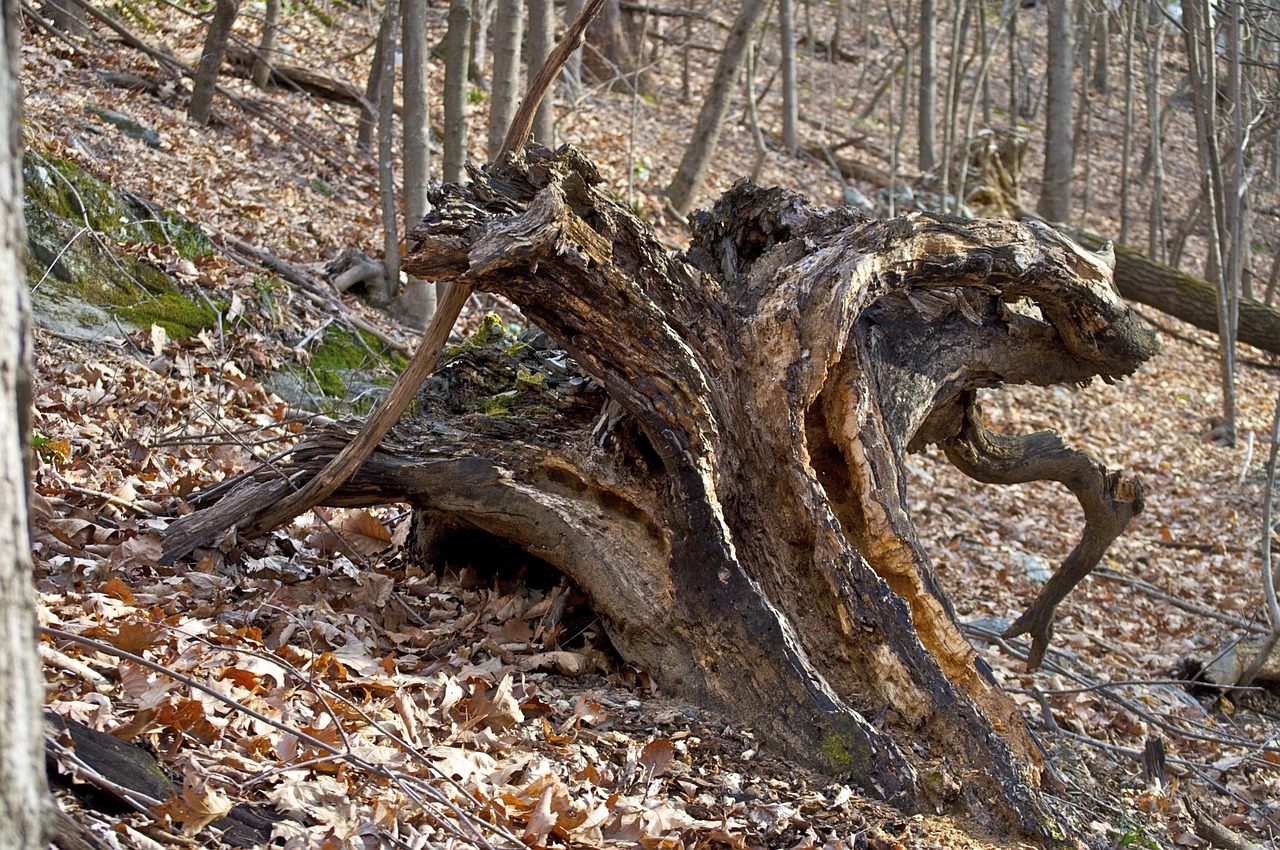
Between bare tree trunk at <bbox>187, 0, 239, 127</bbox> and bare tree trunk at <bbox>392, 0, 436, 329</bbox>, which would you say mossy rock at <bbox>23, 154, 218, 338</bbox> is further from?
bare tree trunk at <bbox>187, 0, 239, 127</bbox>

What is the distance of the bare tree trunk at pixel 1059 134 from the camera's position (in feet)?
50.8

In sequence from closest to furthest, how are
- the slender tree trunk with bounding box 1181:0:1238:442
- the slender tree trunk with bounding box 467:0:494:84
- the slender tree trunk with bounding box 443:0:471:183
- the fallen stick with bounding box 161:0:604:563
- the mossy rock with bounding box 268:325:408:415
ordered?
the fallen stick with bounding box 161:0:604:563 → the mossy rock with bounding box 268:325:408:415 → the slender tree trunk with bounding box 443:0:471:183 → the slender tree trunk with bounding box 1181:0:1238:442 → the slender tree trunk with bounding box 467:0:494:84

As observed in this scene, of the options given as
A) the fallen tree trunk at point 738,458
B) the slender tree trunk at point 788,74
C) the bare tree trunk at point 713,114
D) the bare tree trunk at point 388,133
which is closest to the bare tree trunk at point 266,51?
the bare tree trunk at point 388,133

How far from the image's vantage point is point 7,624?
1257 millimetres

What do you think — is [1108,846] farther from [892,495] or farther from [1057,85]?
[1057,85]

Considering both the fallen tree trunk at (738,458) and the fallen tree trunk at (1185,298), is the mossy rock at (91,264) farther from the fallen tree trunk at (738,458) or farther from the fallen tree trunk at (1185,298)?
the fallen tree trunk at (1185,298)

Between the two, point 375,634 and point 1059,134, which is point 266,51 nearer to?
point 375,634

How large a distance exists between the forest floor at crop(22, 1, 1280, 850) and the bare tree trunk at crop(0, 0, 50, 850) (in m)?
0.91

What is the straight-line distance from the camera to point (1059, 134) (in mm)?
15609

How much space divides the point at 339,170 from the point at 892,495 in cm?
812

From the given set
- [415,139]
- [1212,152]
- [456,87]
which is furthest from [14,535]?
[1212,152]

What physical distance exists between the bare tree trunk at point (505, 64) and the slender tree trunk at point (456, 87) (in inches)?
14.4

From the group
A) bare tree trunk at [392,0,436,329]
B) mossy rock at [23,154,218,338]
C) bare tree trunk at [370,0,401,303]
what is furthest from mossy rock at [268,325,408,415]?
bare tree trunk at [370,0,401,303]

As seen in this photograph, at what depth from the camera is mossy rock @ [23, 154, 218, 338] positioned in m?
6.08
